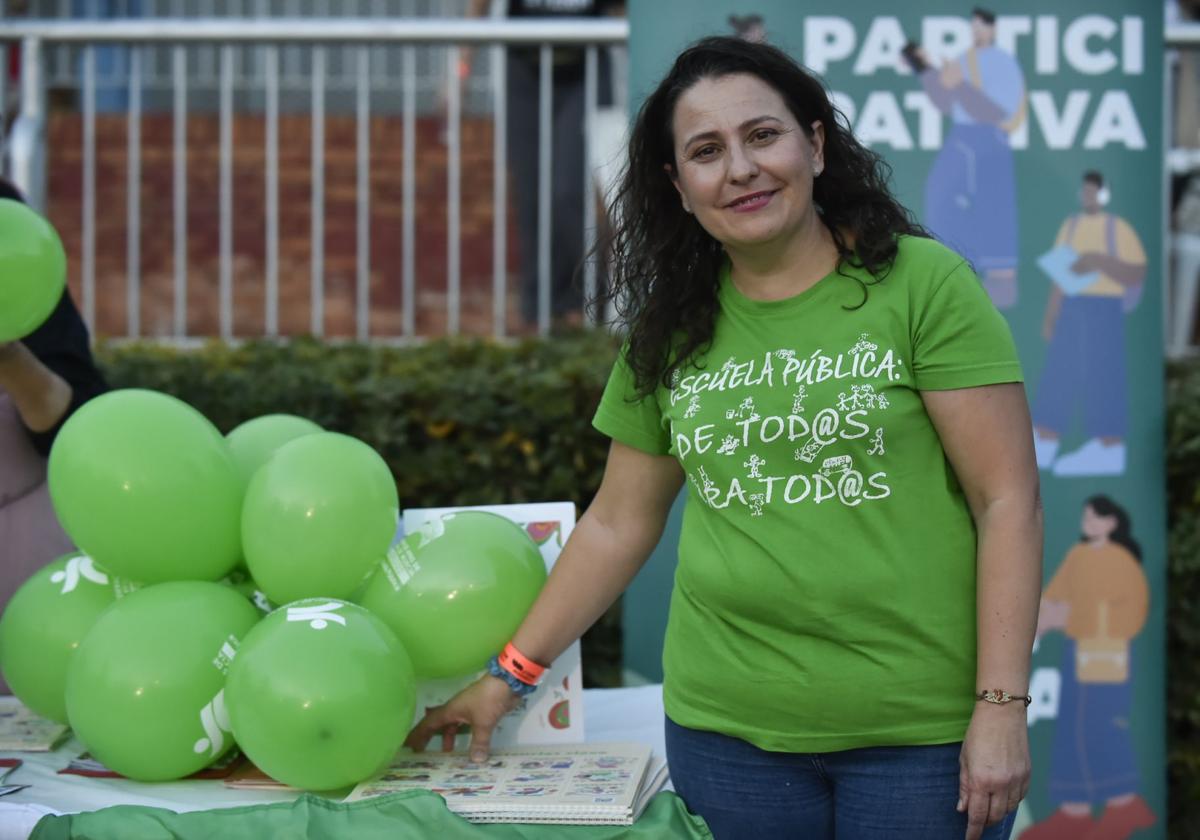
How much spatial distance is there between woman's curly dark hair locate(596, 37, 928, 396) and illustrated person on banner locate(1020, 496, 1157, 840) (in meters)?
1.34

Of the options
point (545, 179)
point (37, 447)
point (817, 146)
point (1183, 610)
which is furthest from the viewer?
point (545, 179)

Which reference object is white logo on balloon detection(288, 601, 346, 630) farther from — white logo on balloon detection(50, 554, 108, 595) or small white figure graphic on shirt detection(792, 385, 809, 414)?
small white figure graphic on shirt detection(792, 385, 809, 414)

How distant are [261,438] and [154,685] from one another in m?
0.56

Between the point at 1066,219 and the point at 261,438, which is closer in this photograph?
the point at 261,438

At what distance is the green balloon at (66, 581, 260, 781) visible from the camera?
2096 mm

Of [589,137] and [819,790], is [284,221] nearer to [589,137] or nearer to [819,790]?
[589,137]

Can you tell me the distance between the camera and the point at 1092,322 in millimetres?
3176

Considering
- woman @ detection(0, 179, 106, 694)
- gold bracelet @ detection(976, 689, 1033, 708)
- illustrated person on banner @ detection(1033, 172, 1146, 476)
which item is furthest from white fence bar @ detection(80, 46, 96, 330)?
gold bracelet @ detection(976, 689, 1033, 708)

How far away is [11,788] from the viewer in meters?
2.12

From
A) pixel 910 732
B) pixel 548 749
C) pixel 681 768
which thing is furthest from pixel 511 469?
pixel 910 732

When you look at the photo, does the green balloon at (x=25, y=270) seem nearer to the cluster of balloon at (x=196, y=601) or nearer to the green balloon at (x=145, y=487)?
the cluster of balloon at (x=196, y=601)

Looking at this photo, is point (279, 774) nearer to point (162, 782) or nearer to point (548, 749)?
point (162, 782)

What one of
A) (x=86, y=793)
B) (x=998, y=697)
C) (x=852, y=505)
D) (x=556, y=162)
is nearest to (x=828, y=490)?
(x=852, y=505)

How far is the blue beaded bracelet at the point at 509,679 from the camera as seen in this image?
7.42ft
